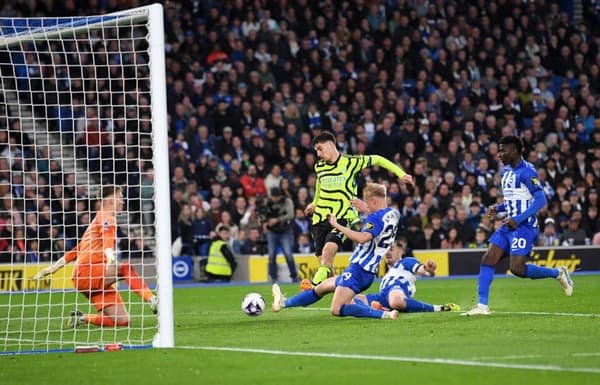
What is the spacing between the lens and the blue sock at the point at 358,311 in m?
12.4

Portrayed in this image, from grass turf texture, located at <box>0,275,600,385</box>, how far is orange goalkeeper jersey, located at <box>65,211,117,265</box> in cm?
124

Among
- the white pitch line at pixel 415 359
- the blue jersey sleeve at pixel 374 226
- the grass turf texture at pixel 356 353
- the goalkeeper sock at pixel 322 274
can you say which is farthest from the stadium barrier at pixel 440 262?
the white pitch line at pixel 415 359

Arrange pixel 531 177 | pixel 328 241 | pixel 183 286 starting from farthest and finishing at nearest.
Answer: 1. pixel 183 286
2. pixel 328 241
3. pixel 531 177

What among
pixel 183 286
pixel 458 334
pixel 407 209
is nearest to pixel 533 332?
pixel 458 334

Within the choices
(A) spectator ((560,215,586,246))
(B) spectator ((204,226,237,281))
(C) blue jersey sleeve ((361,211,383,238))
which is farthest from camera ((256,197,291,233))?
(C) blue jersey sleeve ((361,211,383,238))

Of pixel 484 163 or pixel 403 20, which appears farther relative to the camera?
pixel 403 20

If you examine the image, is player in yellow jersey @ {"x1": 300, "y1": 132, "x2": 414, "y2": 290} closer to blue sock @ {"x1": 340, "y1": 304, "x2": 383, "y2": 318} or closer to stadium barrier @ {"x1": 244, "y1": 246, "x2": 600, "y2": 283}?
blue sock @ {"x1": 340, "y1": 304, "x2": 383, "y2": 318}

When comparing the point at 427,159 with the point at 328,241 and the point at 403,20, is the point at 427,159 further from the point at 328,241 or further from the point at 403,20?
the point at 328,241

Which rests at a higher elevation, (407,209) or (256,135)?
(256,135)

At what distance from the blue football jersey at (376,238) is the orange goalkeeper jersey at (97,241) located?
9.57 ft

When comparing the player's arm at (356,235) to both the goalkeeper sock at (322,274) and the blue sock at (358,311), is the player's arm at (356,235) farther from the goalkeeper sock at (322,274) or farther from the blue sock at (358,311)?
the goalkeeper sock at (322,274)

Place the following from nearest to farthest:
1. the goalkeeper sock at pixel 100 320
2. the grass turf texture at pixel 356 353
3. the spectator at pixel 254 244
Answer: the grass turf texture at pixel 356 353, the goalkeeper sock at pixel 100 320, the spectator at pixel 254 244

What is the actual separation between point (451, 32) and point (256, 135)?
7.24 m

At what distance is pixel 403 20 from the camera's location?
30.1 meters
